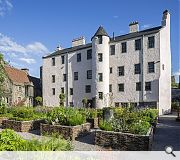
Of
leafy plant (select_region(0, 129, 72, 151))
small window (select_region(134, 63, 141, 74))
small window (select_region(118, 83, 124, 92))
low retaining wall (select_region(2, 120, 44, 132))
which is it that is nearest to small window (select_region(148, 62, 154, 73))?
small window (select_region(134, 63, 141, 74))

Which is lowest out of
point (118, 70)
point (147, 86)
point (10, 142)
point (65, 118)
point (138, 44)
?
point (65, 118)

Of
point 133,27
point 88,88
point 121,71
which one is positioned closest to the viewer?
point 121,71

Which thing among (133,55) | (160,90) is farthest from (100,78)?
(160,90)

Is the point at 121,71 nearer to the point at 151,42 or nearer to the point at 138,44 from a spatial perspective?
the point at 138,44

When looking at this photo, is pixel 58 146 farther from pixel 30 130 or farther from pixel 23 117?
pixel 23 117

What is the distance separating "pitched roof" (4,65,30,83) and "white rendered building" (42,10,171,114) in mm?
5861

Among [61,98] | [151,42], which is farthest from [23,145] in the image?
[61,98]

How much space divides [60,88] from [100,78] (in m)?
8.56

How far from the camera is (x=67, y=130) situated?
1122 centimetres

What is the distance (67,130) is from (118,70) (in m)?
22.5

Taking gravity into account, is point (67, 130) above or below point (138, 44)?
below

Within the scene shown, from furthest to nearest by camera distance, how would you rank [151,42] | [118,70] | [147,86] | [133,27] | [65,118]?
[133,27]
[118,70]
[147,86]
[151,42]
[65,118]

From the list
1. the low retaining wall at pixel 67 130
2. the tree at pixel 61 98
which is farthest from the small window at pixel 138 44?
the low retaining wall at pixel 67 130

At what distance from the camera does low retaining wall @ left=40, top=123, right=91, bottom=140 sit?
11088 millimetres
